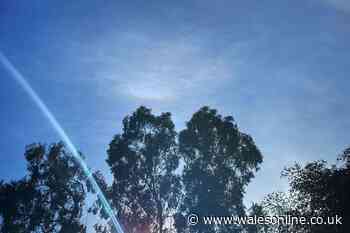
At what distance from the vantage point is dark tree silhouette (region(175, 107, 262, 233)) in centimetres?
3672

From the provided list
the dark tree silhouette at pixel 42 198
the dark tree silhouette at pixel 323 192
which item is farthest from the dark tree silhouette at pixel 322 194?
the dark tree silhouette at pixel 42 198

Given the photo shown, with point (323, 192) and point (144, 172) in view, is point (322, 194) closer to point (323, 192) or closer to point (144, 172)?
point (323, 192)

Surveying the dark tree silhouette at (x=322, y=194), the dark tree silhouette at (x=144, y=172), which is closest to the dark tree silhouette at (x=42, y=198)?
the dark tree silhouette at (x=144, y=172)

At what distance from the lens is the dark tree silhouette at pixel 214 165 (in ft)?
120

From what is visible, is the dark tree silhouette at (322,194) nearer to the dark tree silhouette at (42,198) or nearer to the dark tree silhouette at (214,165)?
the dark tree silhouette at (214,165)

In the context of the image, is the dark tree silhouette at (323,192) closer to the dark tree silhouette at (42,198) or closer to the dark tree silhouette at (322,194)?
the dark tree silhouette at (322,194)

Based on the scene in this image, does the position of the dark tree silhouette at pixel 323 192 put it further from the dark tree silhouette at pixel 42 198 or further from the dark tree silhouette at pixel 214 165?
the dark tree silhouette at pixel 42 198

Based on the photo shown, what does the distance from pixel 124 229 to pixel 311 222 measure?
1966 centimetres

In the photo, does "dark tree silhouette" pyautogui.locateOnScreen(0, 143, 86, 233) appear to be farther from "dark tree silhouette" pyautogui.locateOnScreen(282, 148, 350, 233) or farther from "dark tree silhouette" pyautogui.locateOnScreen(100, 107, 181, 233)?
"dark tree silhouette" pyautogui.locateOnScreen(282, 148, 350, 233)

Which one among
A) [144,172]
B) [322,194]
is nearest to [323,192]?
[322,194]

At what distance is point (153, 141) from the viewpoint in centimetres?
3947

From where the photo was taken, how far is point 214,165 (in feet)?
127

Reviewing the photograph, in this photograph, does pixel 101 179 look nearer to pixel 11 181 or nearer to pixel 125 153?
pixel 125 153

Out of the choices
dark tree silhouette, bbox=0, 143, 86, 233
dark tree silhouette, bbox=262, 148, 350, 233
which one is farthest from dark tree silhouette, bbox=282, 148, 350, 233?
dark tree silhouette, bbox=0, 143, 86, 233
